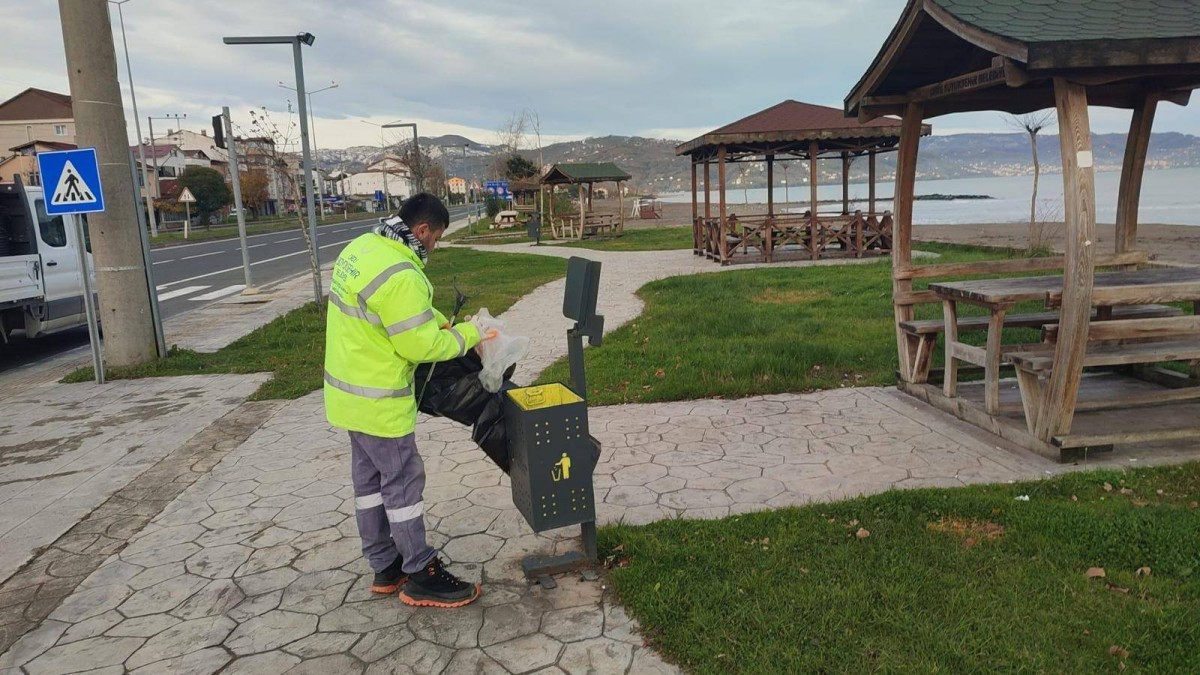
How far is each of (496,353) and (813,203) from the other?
603 inches

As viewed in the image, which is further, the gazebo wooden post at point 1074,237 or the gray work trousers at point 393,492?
the gazebo wooden post at point 1074,237

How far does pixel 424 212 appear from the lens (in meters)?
3.27

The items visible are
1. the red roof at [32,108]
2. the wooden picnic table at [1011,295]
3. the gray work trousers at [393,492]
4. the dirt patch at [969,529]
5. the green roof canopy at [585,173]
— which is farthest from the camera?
the red roof at [32,108]

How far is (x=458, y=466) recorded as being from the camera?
532cm

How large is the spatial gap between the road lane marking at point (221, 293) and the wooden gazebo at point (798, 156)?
1091 centimetres

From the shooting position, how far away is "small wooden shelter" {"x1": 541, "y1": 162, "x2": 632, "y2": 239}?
2920 centimetres

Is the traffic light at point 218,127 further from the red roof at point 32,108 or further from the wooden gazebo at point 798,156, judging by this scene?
the red roof at point 32,108

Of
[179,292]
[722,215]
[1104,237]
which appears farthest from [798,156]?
[179,292]

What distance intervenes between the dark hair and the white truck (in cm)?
863

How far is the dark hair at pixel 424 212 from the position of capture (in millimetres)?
3260

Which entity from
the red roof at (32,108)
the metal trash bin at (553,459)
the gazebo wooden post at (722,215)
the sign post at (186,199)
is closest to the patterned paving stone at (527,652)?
the metal trash bin at (553,459)

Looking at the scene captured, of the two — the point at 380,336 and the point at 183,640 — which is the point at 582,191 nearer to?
the point at 380,336

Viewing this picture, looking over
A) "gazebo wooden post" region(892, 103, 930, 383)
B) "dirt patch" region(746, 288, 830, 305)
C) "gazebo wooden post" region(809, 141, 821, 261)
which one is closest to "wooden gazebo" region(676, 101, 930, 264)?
"gazebo wooden post" region(809, 141, 821, 261)

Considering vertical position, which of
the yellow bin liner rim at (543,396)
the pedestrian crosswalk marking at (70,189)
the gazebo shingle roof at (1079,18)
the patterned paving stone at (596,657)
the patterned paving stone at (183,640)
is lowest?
the patterned paving stone at (596,657)
